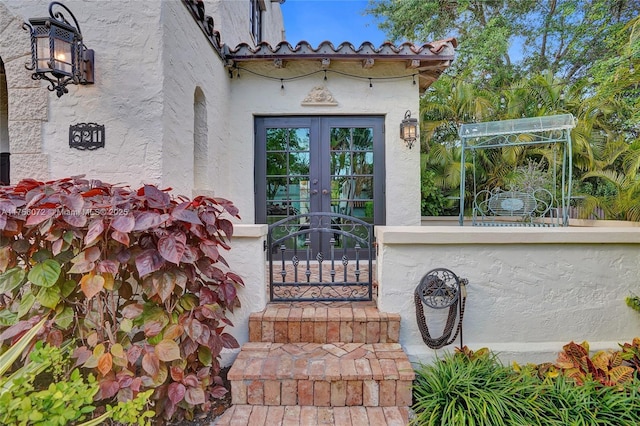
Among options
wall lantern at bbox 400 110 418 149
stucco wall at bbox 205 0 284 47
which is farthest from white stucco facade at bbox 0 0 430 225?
wall lantern at bbox 400 110 418 149

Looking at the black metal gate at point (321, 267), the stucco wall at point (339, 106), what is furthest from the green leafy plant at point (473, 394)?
the stucco wall at point (339, 106)

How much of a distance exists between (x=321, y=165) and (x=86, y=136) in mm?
3026

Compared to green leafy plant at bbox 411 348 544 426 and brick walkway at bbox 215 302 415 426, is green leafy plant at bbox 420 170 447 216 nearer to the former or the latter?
green leafy plant at bbox 411 348 544 426

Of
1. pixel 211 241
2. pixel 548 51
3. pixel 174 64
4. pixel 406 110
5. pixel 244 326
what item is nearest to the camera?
pixel 211 241

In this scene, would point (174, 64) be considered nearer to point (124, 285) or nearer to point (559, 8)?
point (124, 285)

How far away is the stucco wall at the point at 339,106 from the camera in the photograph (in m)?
4.80

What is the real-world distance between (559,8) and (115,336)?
1415cm

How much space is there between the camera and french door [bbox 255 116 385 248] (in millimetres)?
4883

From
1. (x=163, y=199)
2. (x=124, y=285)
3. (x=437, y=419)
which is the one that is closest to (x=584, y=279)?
(x=437, y=419)

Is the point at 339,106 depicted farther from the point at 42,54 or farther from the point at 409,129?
the point at 42,54

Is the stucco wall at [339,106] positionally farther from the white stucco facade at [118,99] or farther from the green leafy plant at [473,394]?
the green leafy plant at [473,394]

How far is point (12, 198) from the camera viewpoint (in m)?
1.92

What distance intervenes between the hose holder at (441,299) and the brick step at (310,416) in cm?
64

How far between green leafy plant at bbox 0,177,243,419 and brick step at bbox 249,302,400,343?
50cm
